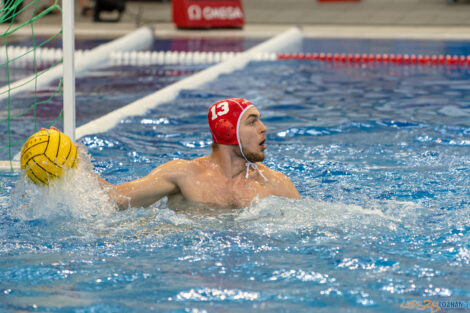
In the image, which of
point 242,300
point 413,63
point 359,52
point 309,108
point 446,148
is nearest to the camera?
point 242,300

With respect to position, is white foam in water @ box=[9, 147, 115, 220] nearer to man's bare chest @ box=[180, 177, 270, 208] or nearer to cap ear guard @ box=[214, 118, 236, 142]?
A: man's bare chest @ box=[180, 177, 270, 208]

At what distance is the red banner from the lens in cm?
1359

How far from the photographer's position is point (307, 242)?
143 inches

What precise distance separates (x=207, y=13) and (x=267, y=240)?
10.6 meters

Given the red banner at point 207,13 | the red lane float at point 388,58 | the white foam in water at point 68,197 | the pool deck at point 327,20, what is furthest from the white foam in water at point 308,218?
the red banner at point 207,13

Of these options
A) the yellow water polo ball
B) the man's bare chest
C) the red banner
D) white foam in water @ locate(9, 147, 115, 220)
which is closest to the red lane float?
the red banner

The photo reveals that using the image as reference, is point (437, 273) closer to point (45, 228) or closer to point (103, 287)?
point (103, 287)

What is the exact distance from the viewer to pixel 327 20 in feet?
49.5

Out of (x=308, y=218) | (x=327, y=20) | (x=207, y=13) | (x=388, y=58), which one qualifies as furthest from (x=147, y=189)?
(x=327, y=20)

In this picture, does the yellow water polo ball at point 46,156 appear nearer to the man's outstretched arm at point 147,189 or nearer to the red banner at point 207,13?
the man's outstretched arm at point 147,189

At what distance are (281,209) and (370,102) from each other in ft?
12.6

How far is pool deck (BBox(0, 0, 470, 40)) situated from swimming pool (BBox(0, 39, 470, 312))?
738 centimetres

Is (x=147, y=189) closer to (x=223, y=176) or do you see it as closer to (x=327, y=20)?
(x=223, y=176)

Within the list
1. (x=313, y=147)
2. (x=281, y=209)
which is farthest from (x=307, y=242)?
(x=313, y=147)
